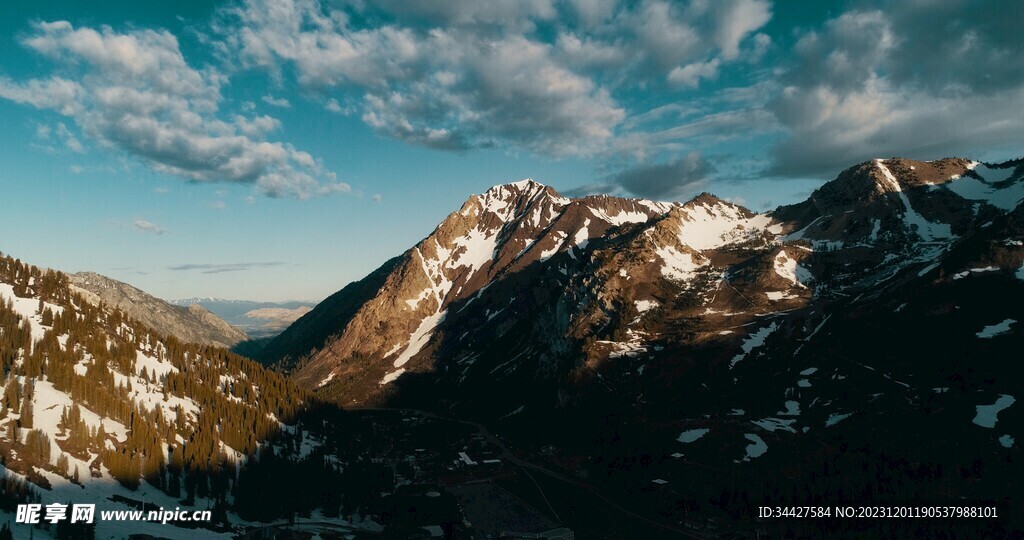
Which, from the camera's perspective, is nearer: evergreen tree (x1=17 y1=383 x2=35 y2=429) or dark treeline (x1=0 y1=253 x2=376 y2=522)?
evergreen tree (x1=17 y1=383 x2=35 y2=429)

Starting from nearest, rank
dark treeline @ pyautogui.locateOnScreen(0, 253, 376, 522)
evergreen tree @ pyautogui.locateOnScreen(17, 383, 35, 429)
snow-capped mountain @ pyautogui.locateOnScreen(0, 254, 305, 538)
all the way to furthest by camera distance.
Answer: snow-capped mountain @ pyautogui.locateOnScreen(0, 254, 305, 538) → evergreen tree @ pyautogui.locateOnScreen(17, 383, 35, 429) → dark treeline @ pyautogui.locateOnScreen(0, 253, 376, 522)

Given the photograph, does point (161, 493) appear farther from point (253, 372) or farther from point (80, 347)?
point (253, 372)

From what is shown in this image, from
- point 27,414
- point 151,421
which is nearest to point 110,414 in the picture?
point 151,421

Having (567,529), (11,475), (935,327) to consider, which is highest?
(935,327)

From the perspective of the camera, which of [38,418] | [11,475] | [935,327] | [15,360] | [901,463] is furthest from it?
[935,327]

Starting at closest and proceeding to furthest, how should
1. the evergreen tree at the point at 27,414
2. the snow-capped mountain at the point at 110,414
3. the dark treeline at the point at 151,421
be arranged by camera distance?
1. the snow-capped mountain at the point at 110,414
2. the evergreen tree at the point at 27,414
3. the dark treeline at the point at 151,421

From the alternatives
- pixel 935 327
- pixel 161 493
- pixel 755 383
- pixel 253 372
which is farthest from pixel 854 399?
pixel 253 372

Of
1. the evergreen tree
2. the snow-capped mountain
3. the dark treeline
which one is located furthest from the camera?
the dark treeline

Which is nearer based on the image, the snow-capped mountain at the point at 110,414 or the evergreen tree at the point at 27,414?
the snow-capped mountain at the point at 110,414

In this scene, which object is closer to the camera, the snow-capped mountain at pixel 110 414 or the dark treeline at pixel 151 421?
the snow-capped mountain at pixel 110 414

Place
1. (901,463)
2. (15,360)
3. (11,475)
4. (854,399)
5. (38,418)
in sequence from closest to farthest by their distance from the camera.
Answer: (11,475), (38,418), (15,360), (901,463), (854,399)

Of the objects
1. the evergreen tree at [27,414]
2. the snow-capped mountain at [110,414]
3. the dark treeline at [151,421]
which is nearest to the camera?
the snow-capped mountain at [110,414]
